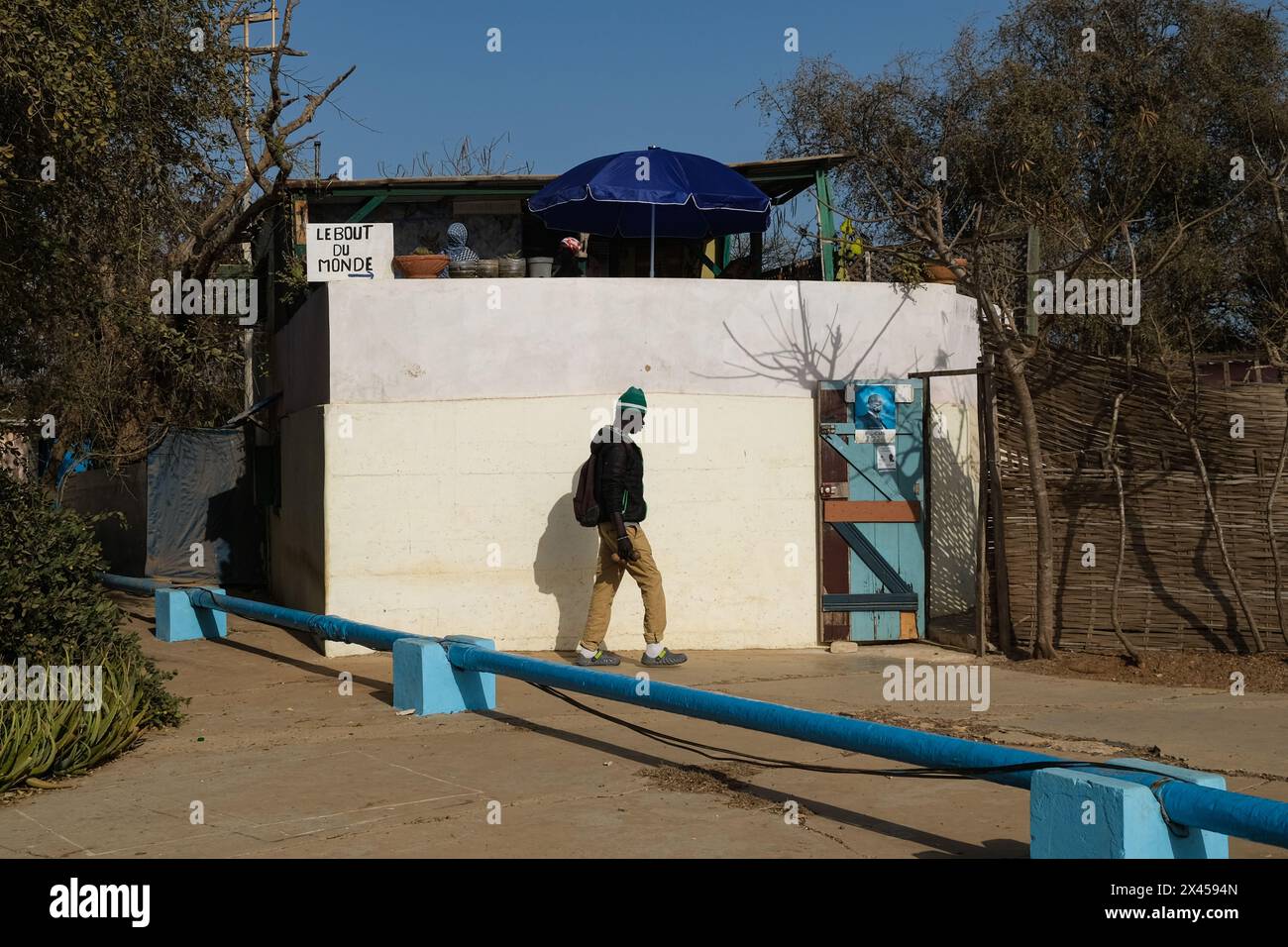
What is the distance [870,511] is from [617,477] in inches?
101

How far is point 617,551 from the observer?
9.73 metres

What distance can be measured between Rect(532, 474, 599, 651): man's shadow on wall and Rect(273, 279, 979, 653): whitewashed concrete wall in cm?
1

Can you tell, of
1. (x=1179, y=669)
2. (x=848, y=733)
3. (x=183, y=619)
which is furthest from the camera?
(x=183, y=619)

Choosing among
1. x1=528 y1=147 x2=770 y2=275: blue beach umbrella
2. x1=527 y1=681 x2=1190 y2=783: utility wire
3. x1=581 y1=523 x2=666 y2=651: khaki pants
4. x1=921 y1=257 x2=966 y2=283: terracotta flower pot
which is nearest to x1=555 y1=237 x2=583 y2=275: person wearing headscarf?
x1=528 y1=147 x2=770 y2=275: blue beach umbrella

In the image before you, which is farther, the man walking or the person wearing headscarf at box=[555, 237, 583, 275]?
the person wearing headscarf at box=[555, 237, 583, 275]

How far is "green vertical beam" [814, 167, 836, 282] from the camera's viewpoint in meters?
14.3

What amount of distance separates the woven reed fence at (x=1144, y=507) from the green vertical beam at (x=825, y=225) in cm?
429

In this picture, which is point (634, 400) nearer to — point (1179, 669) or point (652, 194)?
point (652, 194)

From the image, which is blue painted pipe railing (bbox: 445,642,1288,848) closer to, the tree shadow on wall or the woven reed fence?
the tree shadow on wall

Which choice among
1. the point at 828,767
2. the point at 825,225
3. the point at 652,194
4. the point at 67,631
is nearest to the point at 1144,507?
the point at 828,767

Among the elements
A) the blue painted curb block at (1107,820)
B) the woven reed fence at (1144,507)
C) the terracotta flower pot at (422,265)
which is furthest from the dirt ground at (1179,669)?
the terracotta flower pot at (422,265)

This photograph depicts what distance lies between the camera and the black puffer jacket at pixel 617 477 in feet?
31.9
